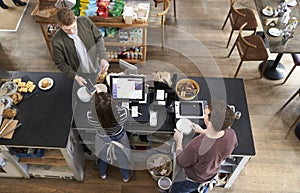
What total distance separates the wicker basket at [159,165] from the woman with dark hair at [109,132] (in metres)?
0.26

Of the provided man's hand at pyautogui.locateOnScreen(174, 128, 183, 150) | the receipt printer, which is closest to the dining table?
the receipt printer

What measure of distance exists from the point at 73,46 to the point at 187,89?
1207mm

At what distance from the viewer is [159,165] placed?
11.5 ft

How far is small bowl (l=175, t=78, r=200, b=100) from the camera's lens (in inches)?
129

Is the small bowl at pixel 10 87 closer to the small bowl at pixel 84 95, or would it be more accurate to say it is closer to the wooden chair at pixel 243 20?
the small bowl at pixel 84 95

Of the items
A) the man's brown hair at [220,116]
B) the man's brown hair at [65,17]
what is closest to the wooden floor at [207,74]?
the man's brown hair at [220,116]

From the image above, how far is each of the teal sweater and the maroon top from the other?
1409 mm

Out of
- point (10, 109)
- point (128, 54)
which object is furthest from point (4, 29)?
point (10, 109)

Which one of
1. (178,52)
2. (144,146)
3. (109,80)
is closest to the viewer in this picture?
(109,80)

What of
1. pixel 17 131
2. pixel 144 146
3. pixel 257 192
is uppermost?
pixel 17 131

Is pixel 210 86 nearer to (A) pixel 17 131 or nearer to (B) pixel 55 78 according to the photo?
(B) pixel 55 78

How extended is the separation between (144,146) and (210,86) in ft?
3.17

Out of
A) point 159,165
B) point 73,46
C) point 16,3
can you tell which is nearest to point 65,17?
point 73,46

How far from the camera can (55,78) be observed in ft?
11.1
